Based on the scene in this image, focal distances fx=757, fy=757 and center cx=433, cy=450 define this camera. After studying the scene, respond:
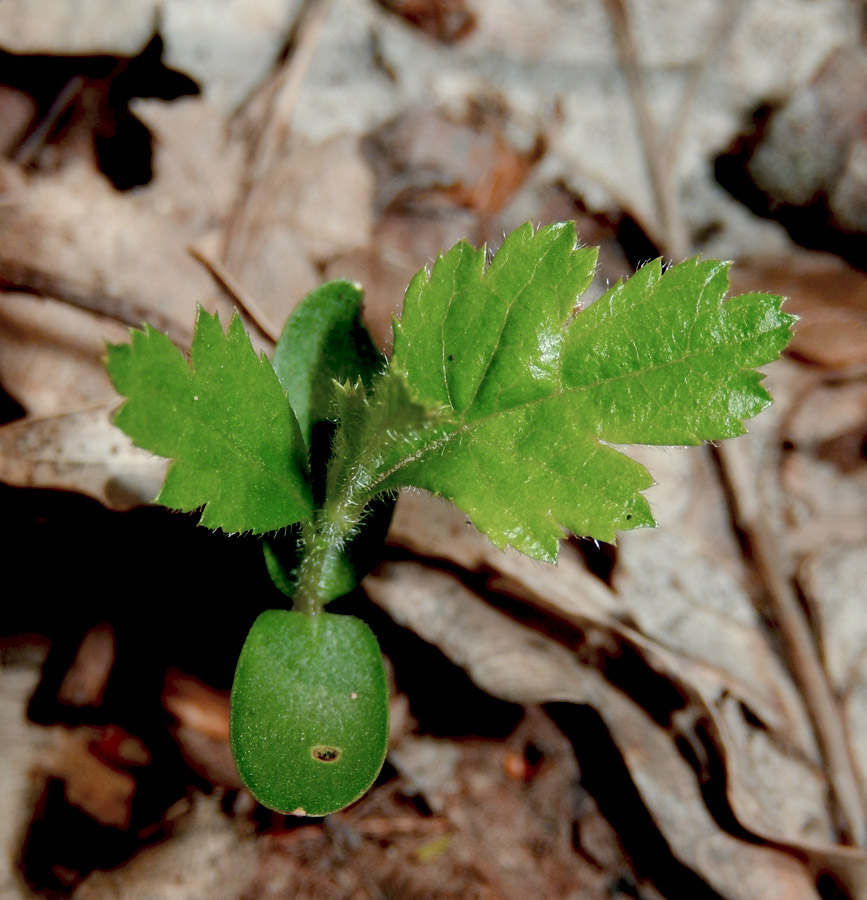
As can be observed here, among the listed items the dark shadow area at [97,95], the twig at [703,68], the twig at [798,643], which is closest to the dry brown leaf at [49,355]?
the dark shadow area at [97,95]

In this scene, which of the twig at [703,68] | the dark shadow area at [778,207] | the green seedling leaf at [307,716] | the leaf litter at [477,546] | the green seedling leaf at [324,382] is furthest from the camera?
the twig at [703,68]

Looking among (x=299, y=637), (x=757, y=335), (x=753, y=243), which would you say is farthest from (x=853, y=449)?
(x=299, y=637)

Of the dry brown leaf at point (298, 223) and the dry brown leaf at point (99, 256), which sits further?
the dry brown leaf at point (298, 223)

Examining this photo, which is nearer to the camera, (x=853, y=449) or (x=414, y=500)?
(x=414, y=500)

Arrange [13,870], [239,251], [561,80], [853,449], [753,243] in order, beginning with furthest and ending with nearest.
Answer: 1. [561,80]
2. [753,243]
3. [853,449]
4. [239,251]
5. [13,870]

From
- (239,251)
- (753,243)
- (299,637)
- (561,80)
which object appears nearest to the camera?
(299,637)

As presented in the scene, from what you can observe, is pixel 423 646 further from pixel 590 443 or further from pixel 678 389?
pixel 678 389

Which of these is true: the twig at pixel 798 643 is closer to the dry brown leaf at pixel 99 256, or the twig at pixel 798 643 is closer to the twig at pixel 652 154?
the twig at pixel 652 154
